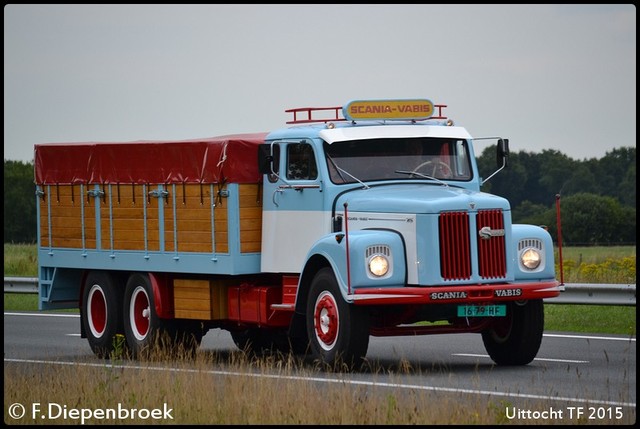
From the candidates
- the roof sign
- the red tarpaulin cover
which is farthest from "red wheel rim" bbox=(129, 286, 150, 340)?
the roof sign

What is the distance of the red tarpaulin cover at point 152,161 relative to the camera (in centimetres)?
1794

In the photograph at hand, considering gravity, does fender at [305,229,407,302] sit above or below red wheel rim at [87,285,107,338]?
above

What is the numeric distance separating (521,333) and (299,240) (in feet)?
8.58

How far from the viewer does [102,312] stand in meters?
20.3

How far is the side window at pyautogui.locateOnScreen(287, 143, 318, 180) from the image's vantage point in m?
17.5

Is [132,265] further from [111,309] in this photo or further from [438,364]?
[438,364]

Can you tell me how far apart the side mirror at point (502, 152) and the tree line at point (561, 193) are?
17.7 metres

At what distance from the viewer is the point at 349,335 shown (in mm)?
15797

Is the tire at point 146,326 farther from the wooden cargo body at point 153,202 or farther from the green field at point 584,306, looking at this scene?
the green field at point 584,306

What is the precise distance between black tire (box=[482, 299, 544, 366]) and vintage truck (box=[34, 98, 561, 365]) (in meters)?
0.02

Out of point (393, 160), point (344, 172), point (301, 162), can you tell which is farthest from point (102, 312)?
point (393, 160)

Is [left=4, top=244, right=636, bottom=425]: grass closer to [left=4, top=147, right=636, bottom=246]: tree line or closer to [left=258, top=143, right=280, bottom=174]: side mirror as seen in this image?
[left=258, top=143, right=280, bottom=174]: side mirror

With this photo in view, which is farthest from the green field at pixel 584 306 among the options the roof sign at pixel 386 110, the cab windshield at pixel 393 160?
the roof sign at pixel 386 110

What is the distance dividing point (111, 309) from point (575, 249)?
31928 millimetres
